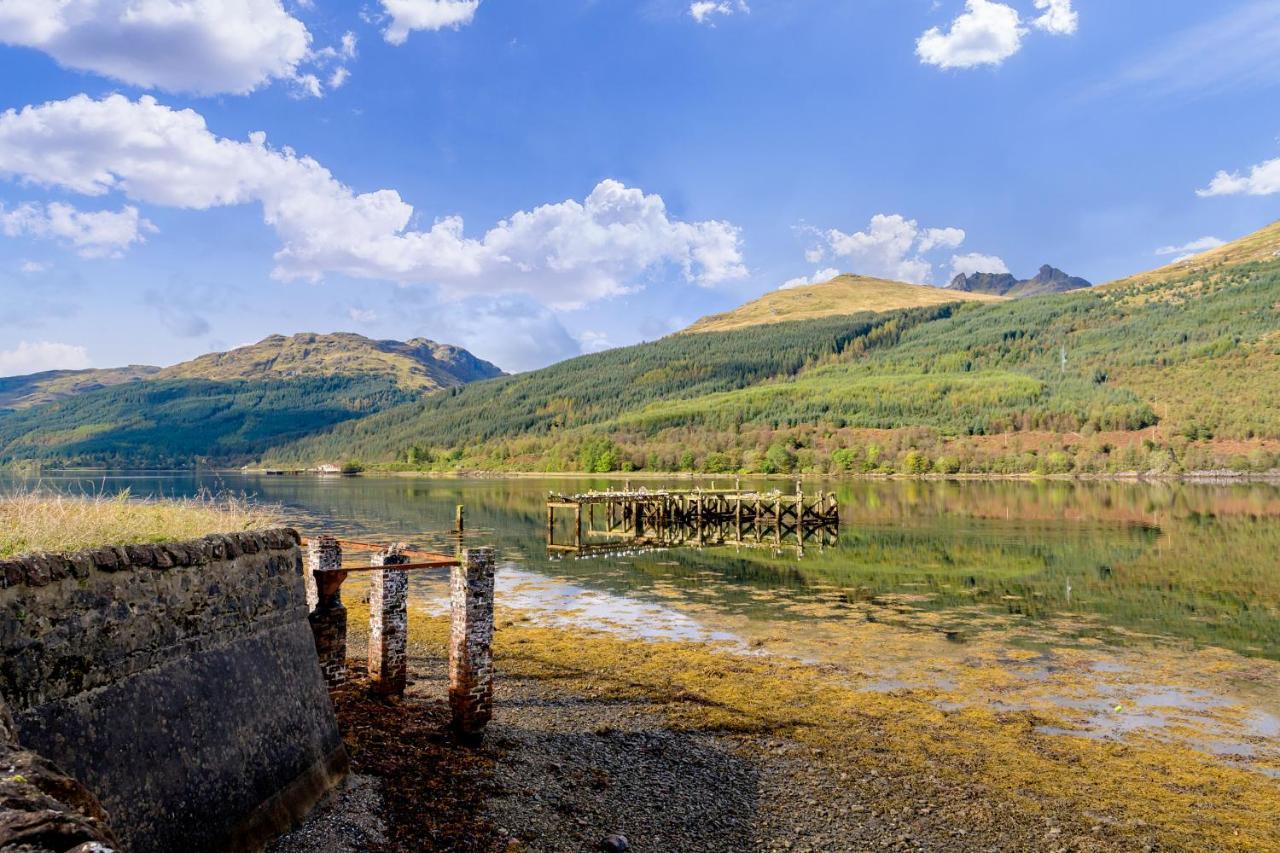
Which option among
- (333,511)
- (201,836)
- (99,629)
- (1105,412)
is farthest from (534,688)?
(1105,412)

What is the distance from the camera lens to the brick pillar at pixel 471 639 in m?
13.4

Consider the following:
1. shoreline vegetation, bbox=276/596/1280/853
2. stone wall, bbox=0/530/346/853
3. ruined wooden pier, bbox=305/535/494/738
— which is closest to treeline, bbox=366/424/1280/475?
shoreline vegetation, bbox=276/596/1280/853

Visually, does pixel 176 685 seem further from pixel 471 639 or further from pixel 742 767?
pixel 742 767

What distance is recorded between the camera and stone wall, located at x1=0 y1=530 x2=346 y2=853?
676 centimetres

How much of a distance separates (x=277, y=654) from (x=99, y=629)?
9.80ft

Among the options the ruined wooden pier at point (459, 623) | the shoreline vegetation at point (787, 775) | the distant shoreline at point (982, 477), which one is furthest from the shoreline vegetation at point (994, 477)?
the ruined wooden pier at point (459, 623)

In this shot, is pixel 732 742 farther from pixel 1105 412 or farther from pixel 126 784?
pixel 1105 412

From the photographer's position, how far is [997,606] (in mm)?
30156

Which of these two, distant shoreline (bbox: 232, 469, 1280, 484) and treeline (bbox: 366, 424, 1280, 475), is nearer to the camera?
distant shoreline (bbox: 232, 469, 1280, 484)

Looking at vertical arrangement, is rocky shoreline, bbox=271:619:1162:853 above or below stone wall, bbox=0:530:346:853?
below

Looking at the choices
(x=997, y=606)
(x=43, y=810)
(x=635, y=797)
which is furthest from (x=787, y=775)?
(x=997, y=606)

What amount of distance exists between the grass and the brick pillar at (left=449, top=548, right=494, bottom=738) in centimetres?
317

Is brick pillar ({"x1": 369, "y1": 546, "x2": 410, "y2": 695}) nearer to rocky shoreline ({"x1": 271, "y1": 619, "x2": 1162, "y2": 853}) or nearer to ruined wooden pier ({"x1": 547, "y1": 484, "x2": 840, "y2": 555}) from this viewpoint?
rocky shoreline ({"x1": 271, "y1": 619, "x2": 1162, "y2": 853})

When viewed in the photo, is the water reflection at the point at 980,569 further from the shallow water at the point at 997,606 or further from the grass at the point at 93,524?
the grass at the point at 93,524
